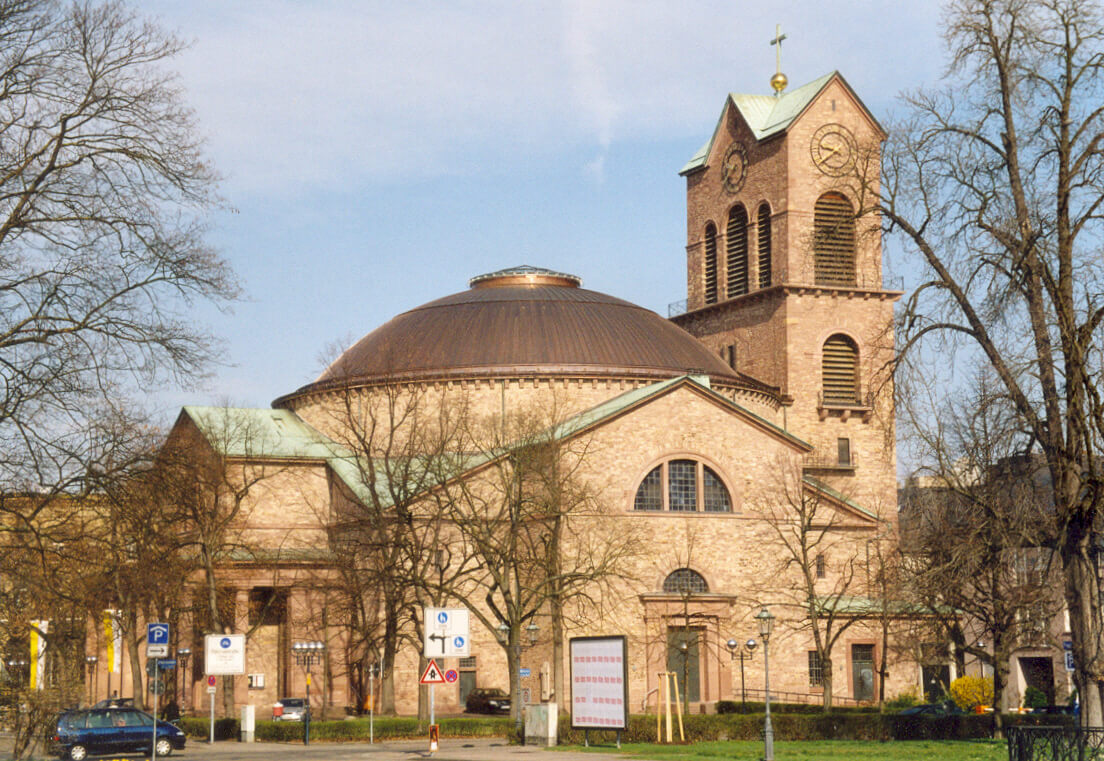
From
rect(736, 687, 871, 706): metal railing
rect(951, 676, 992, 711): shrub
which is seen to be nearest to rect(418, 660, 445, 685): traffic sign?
rect(736, 687, 871, 706): metal railing

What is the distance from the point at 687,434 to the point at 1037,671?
1325 inches

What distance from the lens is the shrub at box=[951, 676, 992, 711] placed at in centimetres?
6431

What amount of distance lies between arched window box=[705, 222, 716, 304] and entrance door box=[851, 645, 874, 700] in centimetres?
2129

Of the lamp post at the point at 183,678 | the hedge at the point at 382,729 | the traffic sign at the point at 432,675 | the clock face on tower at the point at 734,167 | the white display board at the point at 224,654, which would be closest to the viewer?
the traffic sign at the point at 432,675

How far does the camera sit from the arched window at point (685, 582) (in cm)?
5538

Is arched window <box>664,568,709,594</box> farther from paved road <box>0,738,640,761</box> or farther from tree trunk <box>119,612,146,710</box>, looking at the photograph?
tree trunk <box>119,612,146,710</box>

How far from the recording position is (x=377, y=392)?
2520 inches

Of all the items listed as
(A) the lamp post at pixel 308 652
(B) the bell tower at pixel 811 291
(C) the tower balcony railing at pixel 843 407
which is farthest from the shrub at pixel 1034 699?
(A) the lamp post at pixel 308 652

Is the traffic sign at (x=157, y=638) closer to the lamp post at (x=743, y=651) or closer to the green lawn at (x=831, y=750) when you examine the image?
the green lawn at (x=831, y=750)

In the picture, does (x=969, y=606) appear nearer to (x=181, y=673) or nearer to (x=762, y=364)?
(x=762, y=364)

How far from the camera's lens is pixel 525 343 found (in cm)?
6450

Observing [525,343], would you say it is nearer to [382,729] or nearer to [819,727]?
[382,729]

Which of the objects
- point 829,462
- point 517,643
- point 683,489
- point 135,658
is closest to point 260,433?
point 135,658

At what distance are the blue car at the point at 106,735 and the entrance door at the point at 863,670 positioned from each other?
2984 cm
